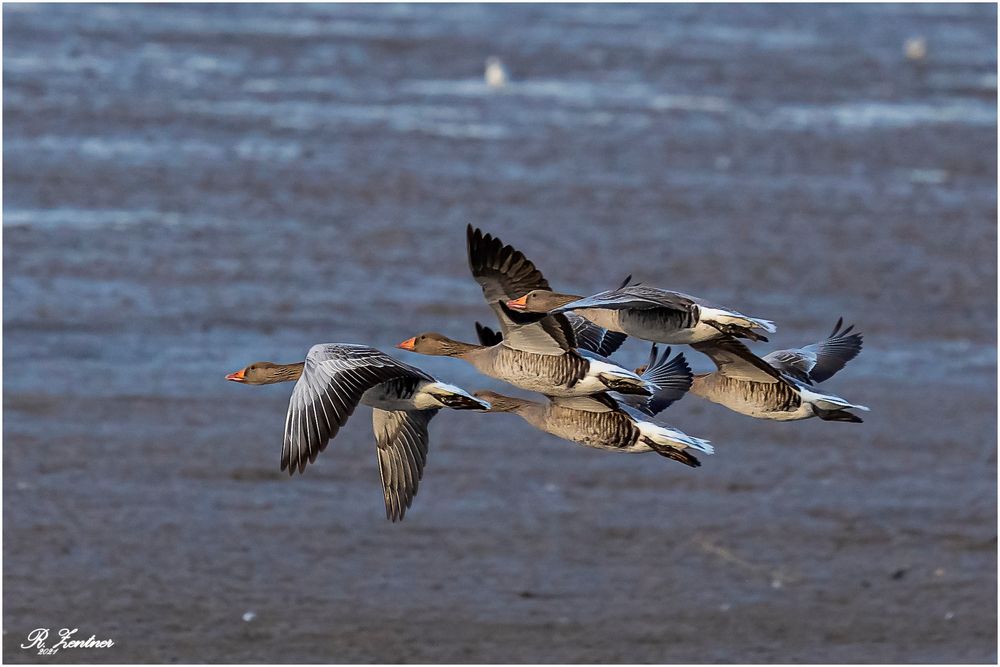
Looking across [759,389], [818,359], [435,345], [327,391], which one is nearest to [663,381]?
[759,389]

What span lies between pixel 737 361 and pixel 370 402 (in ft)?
5.57

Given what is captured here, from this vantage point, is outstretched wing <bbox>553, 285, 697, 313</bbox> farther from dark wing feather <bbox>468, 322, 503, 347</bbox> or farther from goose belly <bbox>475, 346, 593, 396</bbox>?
dark wing feather <bbox>468, 322, 503, 347</bbox>

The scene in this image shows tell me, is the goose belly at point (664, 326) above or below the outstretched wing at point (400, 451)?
above

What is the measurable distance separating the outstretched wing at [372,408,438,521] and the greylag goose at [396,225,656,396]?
83 cm

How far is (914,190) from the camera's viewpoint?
36.7 meters

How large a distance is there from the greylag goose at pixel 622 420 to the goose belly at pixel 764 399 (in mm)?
218

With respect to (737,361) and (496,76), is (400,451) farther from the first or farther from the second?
(496,76)

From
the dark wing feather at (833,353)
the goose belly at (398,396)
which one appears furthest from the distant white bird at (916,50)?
the goose belly at (398,396)

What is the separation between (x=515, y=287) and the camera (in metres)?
7.93

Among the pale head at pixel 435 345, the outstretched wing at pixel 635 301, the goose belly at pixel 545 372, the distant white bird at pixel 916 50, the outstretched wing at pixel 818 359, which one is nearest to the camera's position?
the outstretched wing at pixel 635 301

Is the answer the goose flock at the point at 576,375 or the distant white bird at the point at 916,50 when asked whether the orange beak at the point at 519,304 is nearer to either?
the goose flock at the point at 576,375

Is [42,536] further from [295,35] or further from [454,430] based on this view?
[295,35]

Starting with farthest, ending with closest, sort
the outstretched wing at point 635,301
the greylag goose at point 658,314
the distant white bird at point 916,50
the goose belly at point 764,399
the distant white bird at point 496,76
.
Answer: the distant white bird at point 916,50 → the distant white bird at point 496,76 → the goose belly at point 764,399 → the greylag goose at point 658,314 → the outstretched wing at point 635,301

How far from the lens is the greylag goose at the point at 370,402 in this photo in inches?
292
